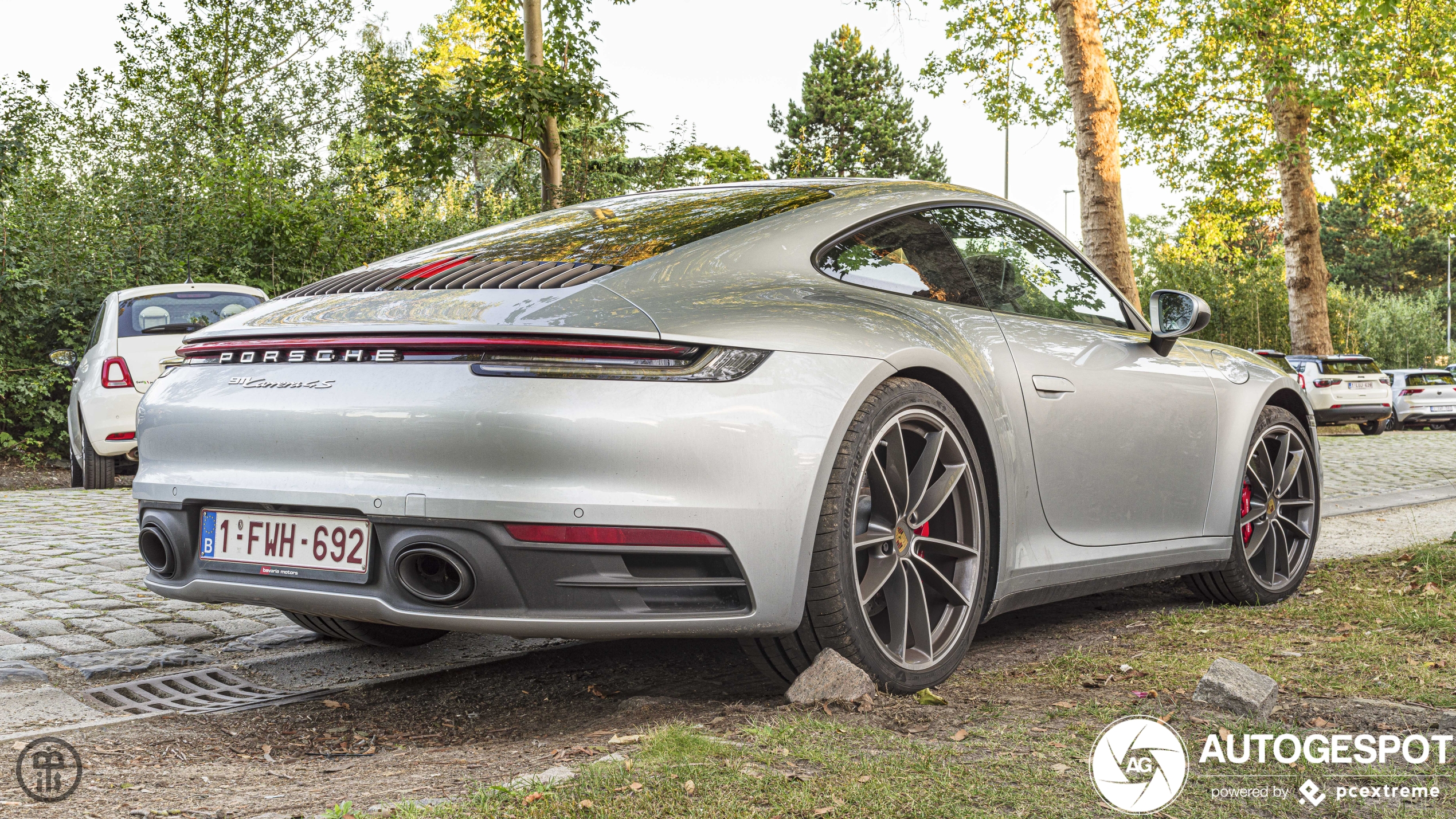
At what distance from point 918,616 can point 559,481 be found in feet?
3.83

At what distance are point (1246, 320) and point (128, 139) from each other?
3467 centimetres

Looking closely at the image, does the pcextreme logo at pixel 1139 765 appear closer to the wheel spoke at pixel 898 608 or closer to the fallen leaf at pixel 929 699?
the fallen leaf at pixel 929 699

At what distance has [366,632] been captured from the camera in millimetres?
3949

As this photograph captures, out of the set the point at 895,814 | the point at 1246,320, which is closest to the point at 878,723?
the point at 895,814

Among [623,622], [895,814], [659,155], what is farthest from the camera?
[659,155]

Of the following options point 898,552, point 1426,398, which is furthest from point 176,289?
point 1426,398

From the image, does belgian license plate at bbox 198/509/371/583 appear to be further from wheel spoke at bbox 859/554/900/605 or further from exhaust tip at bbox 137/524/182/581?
wheel spoke at bbox 859/554/900/605

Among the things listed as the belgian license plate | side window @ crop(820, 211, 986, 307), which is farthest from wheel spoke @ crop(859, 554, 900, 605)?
the belgian license plate

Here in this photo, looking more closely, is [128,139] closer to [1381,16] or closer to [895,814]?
[1381,16]

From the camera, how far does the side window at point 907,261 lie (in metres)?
3.27

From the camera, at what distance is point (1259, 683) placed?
2.74 meters

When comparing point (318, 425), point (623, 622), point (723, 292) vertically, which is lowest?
point (623, 622)

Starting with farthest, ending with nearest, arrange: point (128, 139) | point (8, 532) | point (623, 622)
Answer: point (128, 139)
point (8, 532)
point (623, 622)

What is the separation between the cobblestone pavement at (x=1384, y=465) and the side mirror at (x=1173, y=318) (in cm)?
279
